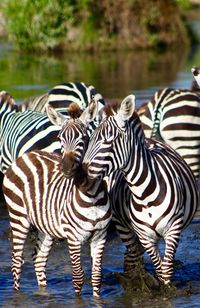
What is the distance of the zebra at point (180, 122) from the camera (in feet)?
43.0

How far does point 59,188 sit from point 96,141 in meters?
0.87

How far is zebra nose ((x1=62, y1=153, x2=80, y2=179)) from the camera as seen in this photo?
8656mm

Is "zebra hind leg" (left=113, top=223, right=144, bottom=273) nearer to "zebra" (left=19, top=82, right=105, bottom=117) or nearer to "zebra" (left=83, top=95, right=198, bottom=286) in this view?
"zebra" (left=83, top=95, right=198, bottom=286)

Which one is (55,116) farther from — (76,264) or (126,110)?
(76,264)

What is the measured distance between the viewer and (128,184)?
30.0 feet

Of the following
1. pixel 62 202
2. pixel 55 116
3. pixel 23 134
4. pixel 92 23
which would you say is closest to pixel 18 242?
pixel 62 202

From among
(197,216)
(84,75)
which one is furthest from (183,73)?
(197,216)

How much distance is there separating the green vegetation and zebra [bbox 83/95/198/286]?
25.9 meters

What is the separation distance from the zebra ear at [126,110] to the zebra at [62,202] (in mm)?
403

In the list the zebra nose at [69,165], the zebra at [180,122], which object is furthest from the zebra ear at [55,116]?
the zebra at [180,122]

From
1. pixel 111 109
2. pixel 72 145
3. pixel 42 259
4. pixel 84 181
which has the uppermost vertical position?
pixel 111 109

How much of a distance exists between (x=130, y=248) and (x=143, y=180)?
101 cm

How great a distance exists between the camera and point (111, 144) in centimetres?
879

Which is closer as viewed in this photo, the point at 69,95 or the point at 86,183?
the point at 86,183
